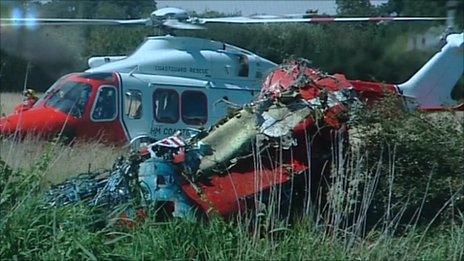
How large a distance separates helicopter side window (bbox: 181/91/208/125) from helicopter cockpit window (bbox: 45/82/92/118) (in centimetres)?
154

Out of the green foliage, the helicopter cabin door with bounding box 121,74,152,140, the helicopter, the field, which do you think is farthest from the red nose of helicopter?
the green foliage

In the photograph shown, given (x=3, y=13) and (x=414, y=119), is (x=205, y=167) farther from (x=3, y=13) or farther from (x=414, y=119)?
(x=3, y=13)

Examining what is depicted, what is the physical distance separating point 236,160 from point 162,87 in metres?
7.17

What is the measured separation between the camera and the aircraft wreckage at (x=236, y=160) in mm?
6098

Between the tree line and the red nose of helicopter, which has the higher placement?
the tree line

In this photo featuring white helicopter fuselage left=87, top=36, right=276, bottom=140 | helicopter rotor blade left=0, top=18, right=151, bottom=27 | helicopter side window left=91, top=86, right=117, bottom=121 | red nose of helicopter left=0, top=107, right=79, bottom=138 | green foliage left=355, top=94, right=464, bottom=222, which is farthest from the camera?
white helicopter fuselage left=87, top=36, right=276, bottom=140

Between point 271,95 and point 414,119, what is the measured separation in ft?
3.78

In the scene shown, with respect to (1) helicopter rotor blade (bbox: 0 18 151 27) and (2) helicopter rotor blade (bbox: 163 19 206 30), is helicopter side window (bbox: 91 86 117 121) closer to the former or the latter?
(1) helicopter rotor blade (bbox: 0 18 151 27)

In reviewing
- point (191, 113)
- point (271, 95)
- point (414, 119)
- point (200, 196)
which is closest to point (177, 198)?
point (200, 196)

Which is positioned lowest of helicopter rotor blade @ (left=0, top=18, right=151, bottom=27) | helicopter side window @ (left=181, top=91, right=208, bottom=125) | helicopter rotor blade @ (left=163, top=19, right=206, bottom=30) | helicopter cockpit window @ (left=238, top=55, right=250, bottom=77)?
helicopter side window @ (left=181, top=91, right=208, bottom=125)

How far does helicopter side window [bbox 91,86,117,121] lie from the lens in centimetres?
1301

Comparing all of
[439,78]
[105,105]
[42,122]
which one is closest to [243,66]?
[105,105]

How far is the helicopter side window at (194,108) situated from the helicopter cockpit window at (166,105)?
0.12 m

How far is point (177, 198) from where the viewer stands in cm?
607
